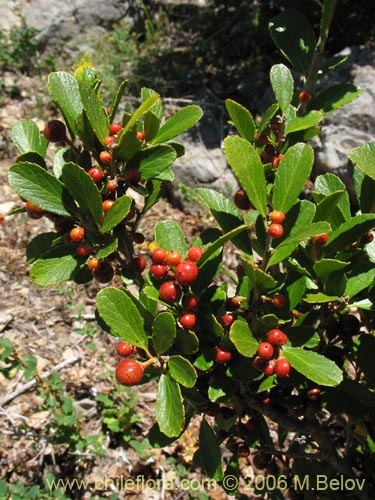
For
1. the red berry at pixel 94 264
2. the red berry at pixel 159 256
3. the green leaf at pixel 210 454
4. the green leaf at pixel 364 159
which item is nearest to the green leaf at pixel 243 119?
the green leaf at pixel 364 159

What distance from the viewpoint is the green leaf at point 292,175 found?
1053mm

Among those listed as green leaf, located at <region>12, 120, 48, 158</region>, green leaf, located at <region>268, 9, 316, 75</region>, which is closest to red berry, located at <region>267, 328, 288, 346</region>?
green leaf, located at <region>12, 120, 48, 158</region>

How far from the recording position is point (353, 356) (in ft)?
4.85

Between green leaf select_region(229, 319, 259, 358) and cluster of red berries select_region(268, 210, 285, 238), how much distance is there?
24cm

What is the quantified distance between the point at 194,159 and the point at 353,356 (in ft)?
9.53

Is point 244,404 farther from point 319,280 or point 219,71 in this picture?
point 219,71

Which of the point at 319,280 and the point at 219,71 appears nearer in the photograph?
the point at 319,280

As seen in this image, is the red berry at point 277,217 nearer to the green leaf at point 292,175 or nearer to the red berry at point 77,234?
the green leaf at point 292,175

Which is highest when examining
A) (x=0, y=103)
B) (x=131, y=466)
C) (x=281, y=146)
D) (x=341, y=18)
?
(x=281, y=146)

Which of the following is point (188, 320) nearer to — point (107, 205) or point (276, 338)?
point (276, 338)

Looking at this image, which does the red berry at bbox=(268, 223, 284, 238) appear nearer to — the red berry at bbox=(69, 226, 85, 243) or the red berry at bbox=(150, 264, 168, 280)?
the red berry at bbox=(150, 264, 168, 280)

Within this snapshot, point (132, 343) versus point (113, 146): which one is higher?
point (113, 146)

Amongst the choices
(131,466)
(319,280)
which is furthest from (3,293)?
(319,280)

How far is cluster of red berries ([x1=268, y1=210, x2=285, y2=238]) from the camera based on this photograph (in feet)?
3.29
